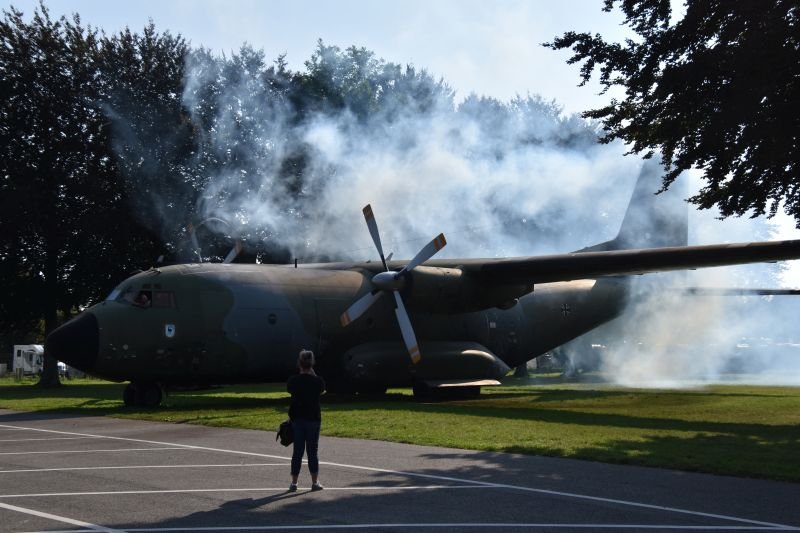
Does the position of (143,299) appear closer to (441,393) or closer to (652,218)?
(441,393)

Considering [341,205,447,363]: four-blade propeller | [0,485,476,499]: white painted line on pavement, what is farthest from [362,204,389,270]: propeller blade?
[0,485,476,499]: white painted line on pavement

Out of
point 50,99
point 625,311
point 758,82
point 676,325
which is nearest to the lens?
point 758,82

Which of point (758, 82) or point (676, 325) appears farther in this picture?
point (676, 325)

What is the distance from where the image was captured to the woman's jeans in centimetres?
1272

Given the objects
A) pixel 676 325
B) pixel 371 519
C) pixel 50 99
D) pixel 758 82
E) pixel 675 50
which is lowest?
pixel 371 519

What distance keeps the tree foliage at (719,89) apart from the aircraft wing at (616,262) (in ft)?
11.3

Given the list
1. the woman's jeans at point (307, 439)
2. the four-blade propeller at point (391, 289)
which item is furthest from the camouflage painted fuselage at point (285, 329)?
the woman's jeans at point (307, 439)

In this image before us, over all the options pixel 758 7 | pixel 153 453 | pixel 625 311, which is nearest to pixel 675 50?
pixel 758 7

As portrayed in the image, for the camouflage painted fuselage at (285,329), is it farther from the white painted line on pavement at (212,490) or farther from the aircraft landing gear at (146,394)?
the white painted line on pavement at (212,490)

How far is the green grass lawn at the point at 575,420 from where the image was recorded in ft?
53.9

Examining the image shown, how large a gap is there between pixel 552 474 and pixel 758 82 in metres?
10.4

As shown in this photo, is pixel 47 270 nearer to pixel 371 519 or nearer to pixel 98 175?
pixel 98 175

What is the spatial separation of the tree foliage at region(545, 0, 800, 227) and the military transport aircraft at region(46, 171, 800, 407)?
393 centimetres

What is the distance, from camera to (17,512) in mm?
10805
